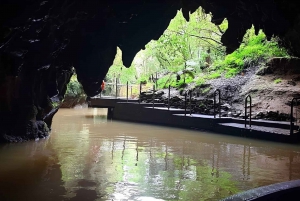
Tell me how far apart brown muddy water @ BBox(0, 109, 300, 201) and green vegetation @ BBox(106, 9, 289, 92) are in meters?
7.50

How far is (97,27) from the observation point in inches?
420

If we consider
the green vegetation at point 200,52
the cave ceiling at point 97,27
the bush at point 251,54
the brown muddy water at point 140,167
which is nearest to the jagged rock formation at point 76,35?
the cave ceiling at point 97,27

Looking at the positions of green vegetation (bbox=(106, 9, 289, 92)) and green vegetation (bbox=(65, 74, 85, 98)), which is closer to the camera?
green vegetation (bbox=(106, 9, 289, 92))

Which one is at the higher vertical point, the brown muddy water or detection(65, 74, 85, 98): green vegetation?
detection(65, 74, 85, 98): green vegetation

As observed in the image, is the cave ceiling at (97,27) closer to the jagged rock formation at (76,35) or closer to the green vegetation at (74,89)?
the jagged rock formation at (76,35)

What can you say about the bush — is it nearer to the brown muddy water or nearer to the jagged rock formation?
the brown muddy water

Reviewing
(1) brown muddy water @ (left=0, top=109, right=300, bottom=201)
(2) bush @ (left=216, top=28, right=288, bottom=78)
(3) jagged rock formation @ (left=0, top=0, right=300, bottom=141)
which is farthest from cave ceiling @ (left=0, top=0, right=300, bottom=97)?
(2) bush @ (left=216, top=28, right=288, bottom=78)

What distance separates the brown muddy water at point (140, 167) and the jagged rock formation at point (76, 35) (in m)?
1.63

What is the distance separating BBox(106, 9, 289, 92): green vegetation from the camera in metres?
17.8

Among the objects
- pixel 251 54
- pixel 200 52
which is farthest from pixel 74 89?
pixel 251 54

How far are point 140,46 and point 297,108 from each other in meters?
6.41

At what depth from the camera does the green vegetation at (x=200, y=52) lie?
700 inches

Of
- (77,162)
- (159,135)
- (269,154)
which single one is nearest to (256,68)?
(159,135)

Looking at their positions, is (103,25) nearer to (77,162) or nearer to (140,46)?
(140,46)
